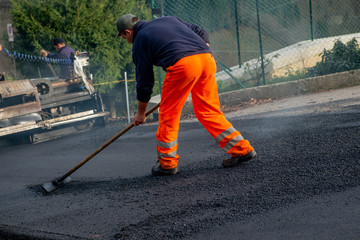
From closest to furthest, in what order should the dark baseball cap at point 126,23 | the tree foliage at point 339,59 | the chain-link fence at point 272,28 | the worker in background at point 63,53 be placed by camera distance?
the dark baseball cap at point 126,23
the tree foliage at point 339,59
the chain-link fence at point 272,28
the worker in background at point 63,53

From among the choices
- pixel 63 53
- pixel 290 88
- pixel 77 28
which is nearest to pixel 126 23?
pixel 290 88

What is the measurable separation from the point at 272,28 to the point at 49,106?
228 inches

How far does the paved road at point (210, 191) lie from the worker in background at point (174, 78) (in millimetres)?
314

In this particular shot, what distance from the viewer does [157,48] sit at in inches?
168

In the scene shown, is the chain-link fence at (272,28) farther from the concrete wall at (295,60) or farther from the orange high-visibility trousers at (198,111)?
the orange high-visibility trousers at (198,111)

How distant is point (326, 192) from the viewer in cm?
343

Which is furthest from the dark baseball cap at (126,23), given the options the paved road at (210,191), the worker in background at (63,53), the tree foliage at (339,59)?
the tree foliage at (339,59)

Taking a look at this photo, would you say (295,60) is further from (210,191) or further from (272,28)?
(210,191)

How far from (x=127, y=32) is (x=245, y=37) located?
286 inches

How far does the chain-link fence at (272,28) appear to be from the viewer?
940cm

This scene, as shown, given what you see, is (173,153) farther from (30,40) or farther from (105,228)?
(30,40)

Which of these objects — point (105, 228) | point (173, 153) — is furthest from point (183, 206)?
point (173, 153)

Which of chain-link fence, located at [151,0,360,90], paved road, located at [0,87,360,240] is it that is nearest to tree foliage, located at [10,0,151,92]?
chain-link fence, located at [151,0,360,90]

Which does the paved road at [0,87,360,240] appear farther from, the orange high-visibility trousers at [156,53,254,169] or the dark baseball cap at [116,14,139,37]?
the dark baseball cap at [116,14,139,37]
